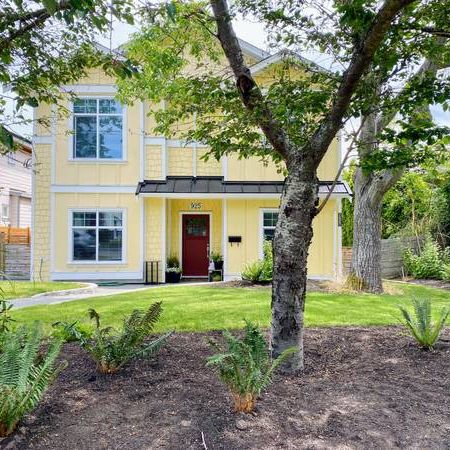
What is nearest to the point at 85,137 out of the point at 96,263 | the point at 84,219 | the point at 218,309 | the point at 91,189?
the point at 91,189

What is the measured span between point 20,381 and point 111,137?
1301cm

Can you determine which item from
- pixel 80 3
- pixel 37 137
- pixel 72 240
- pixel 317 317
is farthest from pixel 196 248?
pixel 80 3

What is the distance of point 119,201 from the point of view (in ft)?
48.9

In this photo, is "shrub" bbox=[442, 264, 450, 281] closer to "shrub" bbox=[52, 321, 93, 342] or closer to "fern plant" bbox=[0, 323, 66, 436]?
"shrub" bbox=[52, 321, 93, 342]

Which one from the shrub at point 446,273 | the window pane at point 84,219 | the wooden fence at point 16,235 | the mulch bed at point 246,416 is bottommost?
the mulch bed at point 246,416

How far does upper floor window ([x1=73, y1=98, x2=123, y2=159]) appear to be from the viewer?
14.7 meters

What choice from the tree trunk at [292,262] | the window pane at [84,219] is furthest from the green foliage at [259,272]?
the tree trunk at [292,262]

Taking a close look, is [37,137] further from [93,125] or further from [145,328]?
[145,328]

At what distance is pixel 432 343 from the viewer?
4527 mm

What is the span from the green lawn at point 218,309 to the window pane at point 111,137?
597 cm

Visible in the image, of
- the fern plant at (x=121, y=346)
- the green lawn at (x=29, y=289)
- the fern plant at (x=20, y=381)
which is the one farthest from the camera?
the green lawn at (x=29, y=289)

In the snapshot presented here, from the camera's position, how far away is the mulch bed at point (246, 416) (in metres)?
2.74

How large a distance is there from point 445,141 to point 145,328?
3.23 meters

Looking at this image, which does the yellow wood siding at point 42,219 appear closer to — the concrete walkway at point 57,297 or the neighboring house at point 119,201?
the neighboring house at point 119,201
